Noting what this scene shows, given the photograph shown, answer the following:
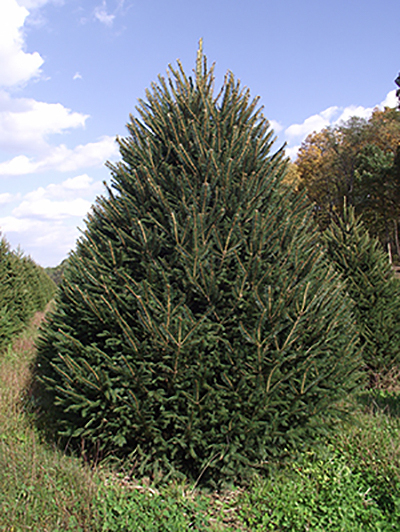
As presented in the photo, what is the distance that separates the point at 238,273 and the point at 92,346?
4.87 feet

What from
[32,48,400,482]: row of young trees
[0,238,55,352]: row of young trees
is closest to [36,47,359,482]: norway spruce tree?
[32,48,400,482]: row of young trees

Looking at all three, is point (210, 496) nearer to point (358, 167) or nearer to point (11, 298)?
point (11, 298)

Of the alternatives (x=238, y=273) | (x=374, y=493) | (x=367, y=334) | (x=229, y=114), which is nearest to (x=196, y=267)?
(x=238, y=273)

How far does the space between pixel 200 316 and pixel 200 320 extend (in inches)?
9.5

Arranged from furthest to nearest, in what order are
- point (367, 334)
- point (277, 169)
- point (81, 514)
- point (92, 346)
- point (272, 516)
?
point (367, 334)
point (277, 169)
point (92, 346)
point (272, 516)
point (81, 514)

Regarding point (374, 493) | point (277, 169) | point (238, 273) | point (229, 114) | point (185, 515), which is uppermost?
point (229, 114)

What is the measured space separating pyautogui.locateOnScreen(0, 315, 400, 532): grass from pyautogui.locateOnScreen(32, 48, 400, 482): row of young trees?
0.81 ft

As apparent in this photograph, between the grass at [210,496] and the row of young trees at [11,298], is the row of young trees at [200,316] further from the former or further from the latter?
the row of young trees at [11,298]

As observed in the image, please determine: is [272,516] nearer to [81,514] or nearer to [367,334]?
[81,514]

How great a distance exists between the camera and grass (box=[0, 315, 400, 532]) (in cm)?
321

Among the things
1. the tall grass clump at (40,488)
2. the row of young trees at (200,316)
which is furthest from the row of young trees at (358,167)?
the tall grass clump at (40,488)

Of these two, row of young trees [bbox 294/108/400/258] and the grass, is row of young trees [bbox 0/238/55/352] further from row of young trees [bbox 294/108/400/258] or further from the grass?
row of young trees [bbox 294/108/400/258]

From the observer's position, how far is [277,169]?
427 cm

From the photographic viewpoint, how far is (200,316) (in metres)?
3.66
